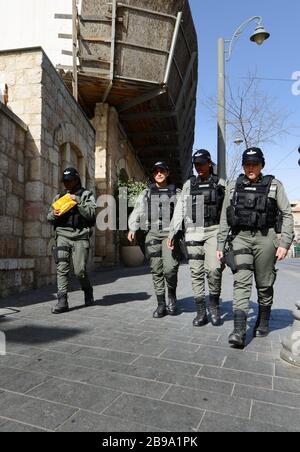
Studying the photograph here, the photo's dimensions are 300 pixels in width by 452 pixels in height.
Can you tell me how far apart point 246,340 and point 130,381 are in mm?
1417

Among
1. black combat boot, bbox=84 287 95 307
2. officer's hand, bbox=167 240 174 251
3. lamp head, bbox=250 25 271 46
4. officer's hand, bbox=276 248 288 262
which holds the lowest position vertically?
black combat boot, bbox=84 287 95 307

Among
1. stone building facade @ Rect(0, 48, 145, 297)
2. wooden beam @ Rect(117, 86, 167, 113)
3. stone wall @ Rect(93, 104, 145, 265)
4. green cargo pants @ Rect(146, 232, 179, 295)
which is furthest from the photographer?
stone wall @ Rect(93, 104, 145, 265)

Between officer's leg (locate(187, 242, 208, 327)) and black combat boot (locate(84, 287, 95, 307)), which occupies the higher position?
officer's leg (locate(187, 242, 208, 327))

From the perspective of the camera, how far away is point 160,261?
13.6ft

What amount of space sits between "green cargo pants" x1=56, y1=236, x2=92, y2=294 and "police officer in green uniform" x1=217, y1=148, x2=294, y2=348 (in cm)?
193

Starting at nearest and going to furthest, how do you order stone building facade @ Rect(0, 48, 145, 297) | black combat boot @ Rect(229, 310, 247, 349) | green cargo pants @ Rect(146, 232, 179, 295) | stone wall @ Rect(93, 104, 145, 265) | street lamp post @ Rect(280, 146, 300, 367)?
street lamp post @ Rect(280, 146, 300, 367) → black combat boot @ Rect(229, 310, 247, 349) → green cargo pants @ Rect(146, 232, 179, 295) → stone building facade @ Rect(0, 48, 145, 297) → stone wall @ Rect(93, 104, 145, 265)

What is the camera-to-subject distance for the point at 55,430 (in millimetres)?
1620

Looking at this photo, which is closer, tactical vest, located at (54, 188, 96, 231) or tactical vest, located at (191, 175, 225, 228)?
tactical vest, located at (191, 175, 225, 228)

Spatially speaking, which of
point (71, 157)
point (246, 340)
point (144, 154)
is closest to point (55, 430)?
point (246, 340)

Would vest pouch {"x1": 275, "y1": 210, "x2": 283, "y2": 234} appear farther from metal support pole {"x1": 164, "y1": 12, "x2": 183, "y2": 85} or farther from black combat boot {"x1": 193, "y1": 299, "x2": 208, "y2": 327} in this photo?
metal support pole {"x1": 164, "y1": 12, "x2": 183, "y2": 85}

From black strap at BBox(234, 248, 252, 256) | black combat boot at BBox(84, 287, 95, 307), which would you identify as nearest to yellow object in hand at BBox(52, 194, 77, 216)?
black combat boot at BBox(84, 287, 95, 307)

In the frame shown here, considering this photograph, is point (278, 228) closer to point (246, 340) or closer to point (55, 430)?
point (246, 340)

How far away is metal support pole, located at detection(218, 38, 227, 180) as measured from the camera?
830 cm

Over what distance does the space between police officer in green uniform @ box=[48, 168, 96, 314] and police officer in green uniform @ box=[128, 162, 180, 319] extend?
24.4 inches
